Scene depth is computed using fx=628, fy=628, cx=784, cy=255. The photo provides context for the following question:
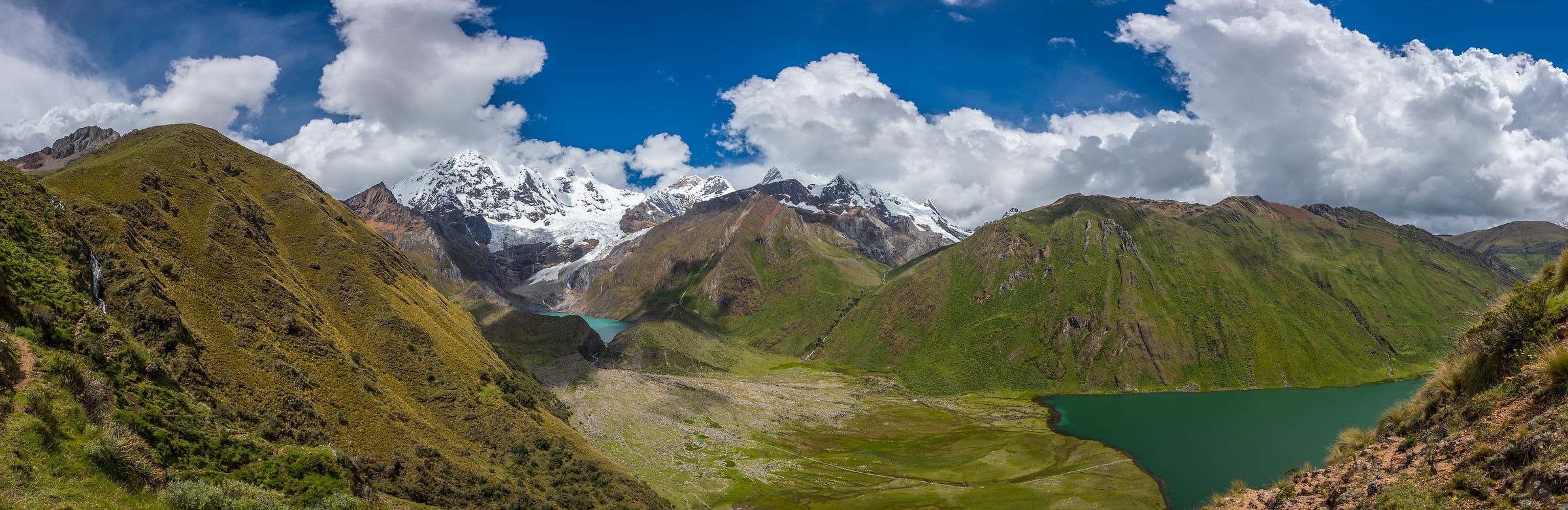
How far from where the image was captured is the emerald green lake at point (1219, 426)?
106 metres

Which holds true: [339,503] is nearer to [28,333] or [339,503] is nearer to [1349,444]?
[28,333]

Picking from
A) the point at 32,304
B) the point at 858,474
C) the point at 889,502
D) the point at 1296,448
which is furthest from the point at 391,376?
the point at 1296,448

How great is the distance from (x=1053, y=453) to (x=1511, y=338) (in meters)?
115

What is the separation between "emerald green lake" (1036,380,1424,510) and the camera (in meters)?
106

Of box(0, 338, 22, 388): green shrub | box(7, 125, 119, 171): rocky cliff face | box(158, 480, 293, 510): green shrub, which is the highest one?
box(7, 125, 119, 171): rocky cliff face

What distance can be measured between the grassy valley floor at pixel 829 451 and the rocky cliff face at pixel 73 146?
10613 centimetres

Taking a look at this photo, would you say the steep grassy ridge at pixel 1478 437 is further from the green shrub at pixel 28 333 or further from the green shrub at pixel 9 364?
the green shrub at pixel 28 333

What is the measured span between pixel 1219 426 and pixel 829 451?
92.4 meters

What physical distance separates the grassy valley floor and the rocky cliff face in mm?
106129

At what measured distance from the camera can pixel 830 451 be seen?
123 meters

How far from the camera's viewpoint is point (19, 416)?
20.2 meters

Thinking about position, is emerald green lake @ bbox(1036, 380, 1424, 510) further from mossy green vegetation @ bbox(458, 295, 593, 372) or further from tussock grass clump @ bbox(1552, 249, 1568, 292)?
mossy green vegetation @ bbox(458, 295, 593, 372)

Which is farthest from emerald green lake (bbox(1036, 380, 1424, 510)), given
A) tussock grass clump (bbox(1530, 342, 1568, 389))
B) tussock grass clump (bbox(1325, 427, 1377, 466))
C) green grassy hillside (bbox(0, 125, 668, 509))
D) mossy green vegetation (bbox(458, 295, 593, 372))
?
mossy green vegetation (bbox(458, 295, 593, 372))

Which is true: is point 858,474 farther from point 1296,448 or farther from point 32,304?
point 32,304
